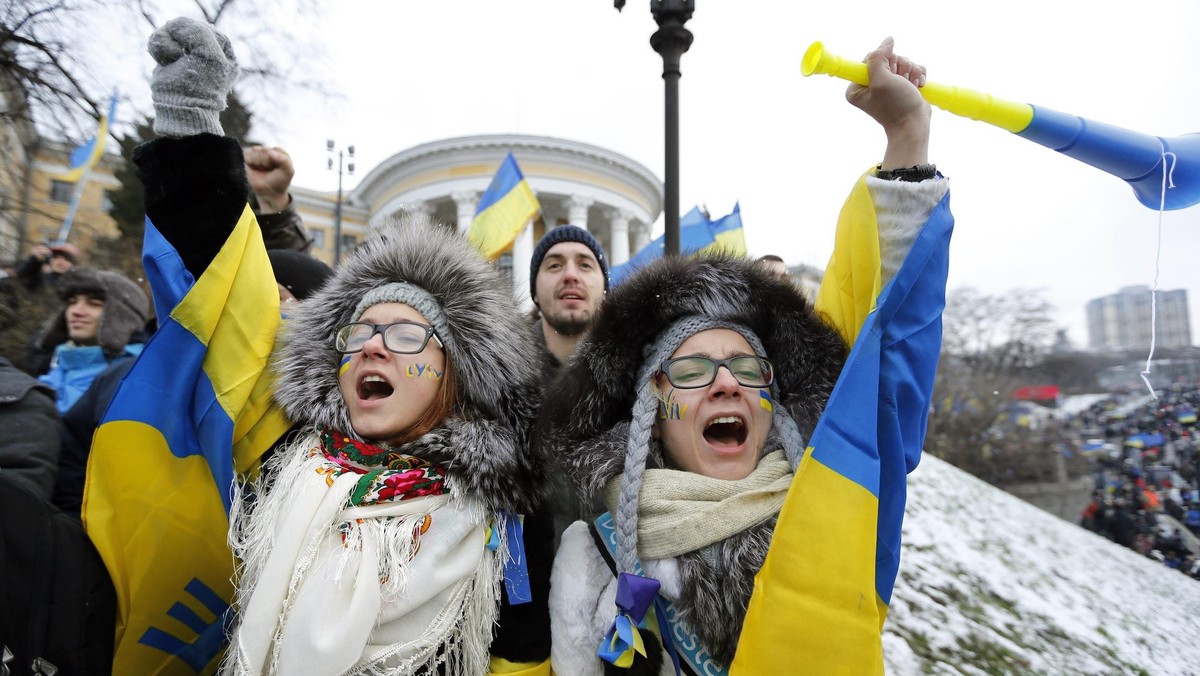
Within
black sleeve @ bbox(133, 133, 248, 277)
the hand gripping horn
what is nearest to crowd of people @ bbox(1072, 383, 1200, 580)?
the hand gripping horn

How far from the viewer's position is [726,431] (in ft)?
6.25

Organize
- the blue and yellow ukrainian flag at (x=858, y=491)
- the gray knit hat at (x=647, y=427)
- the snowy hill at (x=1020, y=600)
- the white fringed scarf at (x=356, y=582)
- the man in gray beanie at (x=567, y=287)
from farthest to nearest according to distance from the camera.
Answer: the man in gray beanie at (x=567, y=287) < the snowy hill at (x=1020, y=600) < the gray knit hat at (x=647, y=427) < the white fringed scarf at (x=356, y=582) < the blue and yellow ukrainian flag at (x=858, y=491)

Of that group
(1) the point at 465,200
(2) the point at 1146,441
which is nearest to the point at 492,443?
(2) the point at 1146,441

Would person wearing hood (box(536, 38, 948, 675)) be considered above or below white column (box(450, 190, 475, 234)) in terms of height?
below

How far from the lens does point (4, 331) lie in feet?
14.5

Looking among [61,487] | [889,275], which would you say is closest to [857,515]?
[889,275]

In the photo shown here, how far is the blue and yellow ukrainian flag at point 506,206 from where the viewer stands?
8633 mm

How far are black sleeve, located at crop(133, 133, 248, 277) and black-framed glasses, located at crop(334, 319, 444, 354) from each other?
490 mm

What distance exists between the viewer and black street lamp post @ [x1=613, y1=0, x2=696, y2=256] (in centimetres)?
327

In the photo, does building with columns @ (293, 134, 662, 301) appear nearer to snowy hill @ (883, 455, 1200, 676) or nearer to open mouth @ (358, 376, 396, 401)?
snowy hill @ (883, 455, 1200, 676)

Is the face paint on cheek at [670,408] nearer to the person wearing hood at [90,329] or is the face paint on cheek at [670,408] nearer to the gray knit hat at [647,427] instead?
the gray knit hat at [647,427]

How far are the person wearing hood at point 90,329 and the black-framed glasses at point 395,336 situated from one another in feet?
8.66

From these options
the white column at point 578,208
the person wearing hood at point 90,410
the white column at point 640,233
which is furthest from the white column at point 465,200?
the person wearing hood at point 90,410

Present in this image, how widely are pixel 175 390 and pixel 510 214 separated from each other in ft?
23.9
